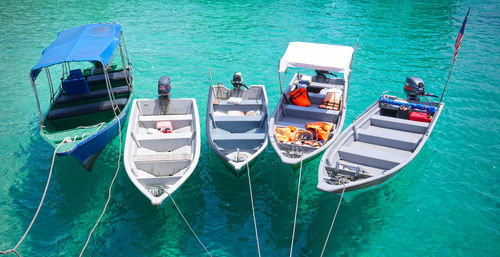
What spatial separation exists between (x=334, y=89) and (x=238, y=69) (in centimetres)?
668

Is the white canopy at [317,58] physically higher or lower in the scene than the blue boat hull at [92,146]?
higher

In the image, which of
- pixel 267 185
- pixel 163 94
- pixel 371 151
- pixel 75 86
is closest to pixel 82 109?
pixel 75 86

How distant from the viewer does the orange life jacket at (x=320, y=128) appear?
10.8 m

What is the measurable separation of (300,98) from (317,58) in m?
1.66

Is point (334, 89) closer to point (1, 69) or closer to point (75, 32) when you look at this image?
point (75, 32)

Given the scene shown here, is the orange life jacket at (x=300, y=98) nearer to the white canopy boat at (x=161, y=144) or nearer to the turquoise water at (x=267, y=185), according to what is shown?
the turquoise water at (x=267, y=185)

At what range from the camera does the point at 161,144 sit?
10781mm

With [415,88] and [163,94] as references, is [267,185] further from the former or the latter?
[415,88]

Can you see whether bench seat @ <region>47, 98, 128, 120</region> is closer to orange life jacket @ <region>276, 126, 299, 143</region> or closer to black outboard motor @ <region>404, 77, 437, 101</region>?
orange life jacket @ <region>276, 126, 299, 143</region>

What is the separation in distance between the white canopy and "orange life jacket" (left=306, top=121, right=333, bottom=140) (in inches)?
72.9

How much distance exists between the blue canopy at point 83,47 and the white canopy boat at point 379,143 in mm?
7677

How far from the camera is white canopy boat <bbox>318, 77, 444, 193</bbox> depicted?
8.85 m

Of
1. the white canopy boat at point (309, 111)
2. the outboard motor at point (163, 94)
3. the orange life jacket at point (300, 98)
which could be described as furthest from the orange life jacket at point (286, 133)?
the outboard motor at point (163, 94)

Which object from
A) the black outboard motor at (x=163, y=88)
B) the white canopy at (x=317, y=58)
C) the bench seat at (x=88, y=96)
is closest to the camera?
the white canopy at (x=317, y=58)
